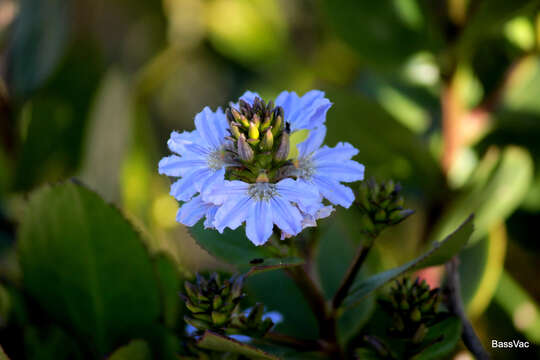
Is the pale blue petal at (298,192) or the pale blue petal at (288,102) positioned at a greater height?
the pale blue petal at (288,102)

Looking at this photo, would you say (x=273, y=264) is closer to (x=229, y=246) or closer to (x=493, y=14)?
(x=229, y=246)

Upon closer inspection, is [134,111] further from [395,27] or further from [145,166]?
[395,27]

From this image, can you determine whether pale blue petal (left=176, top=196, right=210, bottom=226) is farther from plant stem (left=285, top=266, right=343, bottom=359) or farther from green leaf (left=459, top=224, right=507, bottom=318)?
green leaf (left=459, top=224, right=507, bottom=318)

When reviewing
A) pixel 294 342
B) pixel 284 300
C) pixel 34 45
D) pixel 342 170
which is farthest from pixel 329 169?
pixel 34 45

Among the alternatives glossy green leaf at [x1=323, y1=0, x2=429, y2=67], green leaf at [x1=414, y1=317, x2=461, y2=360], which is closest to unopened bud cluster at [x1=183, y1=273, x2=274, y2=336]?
green leaf at [x1=414, y1=317, x2=461, y2=360]

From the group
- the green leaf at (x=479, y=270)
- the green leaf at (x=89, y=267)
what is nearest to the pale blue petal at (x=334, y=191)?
the green leaf at (x=89, y=267)

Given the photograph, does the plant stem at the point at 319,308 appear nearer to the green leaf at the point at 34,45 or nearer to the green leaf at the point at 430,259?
the green leaf at the point at 430,259

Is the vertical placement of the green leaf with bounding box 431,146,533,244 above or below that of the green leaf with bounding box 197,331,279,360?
above

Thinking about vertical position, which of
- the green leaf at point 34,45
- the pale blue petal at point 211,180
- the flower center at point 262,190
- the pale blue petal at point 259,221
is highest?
the green leaf at point 34,45
